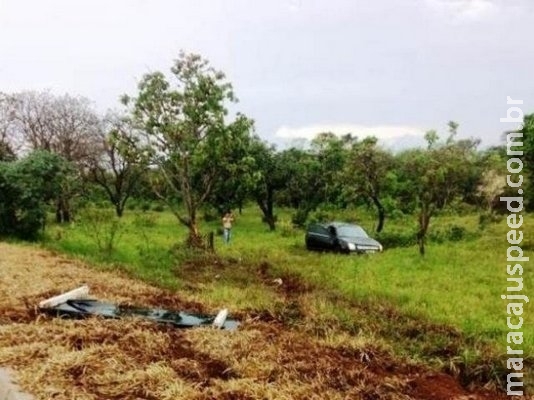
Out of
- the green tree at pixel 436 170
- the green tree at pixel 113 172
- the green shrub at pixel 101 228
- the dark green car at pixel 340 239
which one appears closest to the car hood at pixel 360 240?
the dark green car at pixel 340 239

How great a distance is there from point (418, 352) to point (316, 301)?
3.62 metres

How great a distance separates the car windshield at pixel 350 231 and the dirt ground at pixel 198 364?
1423 cm

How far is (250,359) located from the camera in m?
7.15

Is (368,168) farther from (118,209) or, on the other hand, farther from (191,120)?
Answer: (118,209)

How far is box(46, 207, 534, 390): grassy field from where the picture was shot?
31.3 feet

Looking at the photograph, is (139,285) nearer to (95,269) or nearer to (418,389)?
(95,269)

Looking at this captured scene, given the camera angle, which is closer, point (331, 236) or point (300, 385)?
point (300, 385)

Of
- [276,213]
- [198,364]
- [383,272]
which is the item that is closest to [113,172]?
[276,213]

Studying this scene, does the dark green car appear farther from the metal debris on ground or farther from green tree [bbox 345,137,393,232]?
the metal debris on ground

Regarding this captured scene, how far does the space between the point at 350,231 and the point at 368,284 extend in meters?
8.42

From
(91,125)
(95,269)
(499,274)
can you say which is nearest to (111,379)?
(95,269)

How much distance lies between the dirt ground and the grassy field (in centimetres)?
96

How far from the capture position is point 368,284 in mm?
15492

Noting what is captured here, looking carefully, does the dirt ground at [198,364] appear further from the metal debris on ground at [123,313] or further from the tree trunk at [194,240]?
the tree trunk at [194,240]
